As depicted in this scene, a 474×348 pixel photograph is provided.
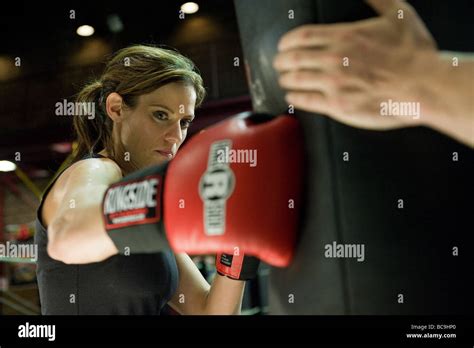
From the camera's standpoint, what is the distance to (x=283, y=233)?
102cm

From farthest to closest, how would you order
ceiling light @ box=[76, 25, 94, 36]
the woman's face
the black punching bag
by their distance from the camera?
ceiling light @ box=[76, 25, 94, 36] < the woman's face < the black punching bag

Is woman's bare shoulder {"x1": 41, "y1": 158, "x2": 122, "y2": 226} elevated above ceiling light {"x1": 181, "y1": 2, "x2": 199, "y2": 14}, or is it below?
below

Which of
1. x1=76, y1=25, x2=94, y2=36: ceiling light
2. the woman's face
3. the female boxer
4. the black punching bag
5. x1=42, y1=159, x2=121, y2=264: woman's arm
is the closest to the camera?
the black punching bag

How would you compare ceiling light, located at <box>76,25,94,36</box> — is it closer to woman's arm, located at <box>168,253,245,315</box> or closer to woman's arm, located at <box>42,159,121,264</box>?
woman's arm, located at <box>42,159,121,264</box>

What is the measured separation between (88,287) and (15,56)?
68 centimetres

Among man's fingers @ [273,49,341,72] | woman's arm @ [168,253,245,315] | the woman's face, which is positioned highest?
man's fingers @ [273,49,341,72]

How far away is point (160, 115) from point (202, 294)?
503 mm

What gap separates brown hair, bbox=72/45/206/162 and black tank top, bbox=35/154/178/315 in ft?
0.42

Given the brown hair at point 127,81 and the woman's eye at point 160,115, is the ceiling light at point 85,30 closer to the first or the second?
the brown hair at point 127,81

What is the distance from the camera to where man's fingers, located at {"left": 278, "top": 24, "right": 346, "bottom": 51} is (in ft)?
3.47

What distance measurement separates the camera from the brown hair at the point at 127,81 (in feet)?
4.50

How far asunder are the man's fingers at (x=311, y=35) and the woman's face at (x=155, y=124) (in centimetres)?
42

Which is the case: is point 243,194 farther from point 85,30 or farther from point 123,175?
point 85,30

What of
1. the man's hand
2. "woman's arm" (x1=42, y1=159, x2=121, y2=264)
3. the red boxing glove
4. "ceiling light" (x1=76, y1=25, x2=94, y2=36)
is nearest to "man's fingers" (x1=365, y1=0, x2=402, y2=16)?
the man's hand
